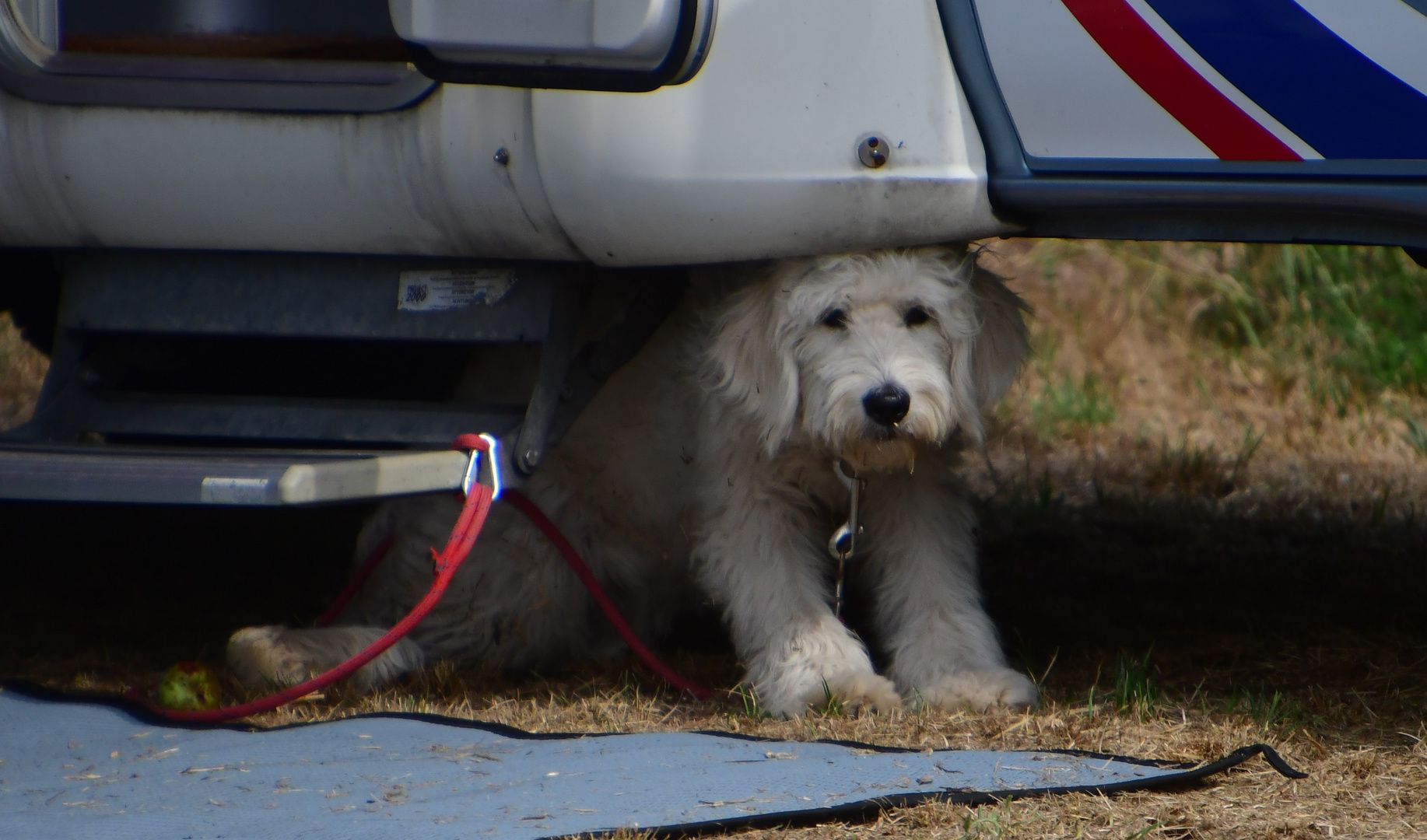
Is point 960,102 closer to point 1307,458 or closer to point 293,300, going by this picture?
point 293,300

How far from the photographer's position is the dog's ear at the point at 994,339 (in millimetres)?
2975

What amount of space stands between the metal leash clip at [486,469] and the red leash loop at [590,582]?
223mm

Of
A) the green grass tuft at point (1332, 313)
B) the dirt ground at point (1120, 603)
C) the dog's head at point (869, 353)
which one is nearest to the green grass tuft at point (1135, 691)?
the dirt ground at point (1120, 603)

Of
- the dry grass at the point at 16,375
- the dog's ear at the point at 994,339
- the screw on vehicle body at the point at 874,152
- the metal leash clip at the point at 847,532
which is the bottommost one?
the dry grass at the point at 16,375

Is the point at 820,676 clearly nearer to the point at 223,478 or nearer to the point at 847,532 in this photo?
the point at 847,532

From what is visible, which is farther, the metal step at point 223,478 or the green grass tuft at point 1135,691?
the green grass tuft at point 1135,691

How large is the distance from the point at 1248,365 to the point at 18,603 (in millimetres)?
4831

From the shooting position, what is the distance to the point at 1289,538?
14.2 feet

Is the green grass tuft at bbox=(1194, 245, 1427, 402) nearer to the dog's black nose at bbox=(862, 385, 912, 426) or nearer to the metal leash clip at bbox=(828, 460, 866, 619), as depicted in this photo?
the metal leash clip at bbox=(828, 460, 866, 619)

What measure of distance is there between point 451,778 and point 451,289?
109 cm

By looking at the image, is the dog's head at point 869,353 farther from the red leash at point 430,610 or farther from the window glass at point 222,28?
the window glass at point 222,28

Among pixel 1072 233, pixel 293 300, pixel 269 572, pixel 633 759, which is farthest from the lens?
pixel 269 572

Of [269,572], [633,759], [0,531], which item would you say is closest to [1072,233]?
[633,759]

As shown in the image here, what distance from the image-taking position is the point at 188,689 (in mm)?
3025
